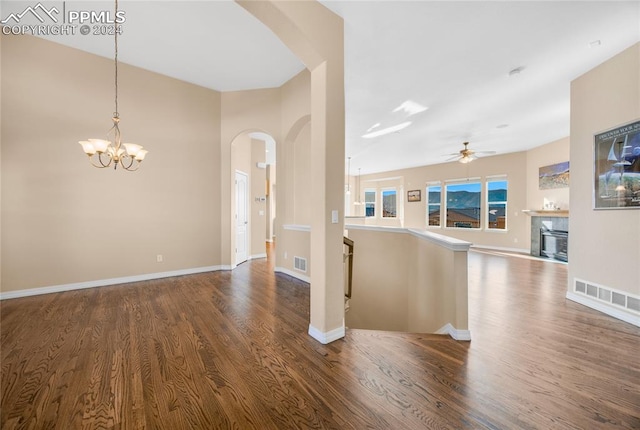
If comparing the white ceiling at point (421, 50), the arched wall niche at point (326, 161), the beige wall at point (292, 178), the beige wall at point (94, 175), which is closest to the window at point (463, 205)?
the white ceiling at point (421, 50)

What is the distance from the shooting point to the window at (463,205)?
28.7ft

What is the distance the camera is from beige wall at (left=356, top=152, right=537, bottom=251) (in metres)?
7.64

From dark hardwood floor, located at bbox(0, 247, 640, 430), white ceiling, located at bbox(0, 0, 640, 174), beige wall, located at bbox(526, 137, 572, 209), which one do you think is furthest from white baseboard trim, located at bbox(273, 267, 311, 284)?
beige wall, located at bbox(526, 137, 572, 209)

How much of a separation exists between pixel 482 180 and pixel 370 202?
500 cm

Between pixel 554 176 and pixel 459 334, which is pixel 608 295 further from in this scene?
pixel 554 176

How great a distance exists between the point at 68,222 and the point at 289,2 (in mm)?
4254

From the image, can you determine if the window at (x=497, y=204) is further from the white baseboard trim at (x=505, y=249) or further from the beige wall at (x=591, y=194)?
the beige wall at (x=591, y=194)

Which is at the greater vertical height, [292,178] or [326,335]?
[292,178]

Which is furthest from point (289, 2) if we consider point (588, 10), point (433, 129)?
point (433, 129)

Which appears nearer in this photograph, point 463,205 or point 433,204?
point 463,205

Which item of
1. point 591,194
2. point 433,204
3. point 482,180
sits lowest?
point 591,194

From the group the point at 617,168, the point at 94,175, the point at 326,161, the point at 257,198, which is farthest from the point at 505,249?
the point at 94,175

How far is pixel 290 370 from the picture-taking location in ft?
6.13

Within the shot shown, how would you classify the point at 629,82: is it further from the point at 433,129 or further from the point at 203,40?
the point at 203,40
